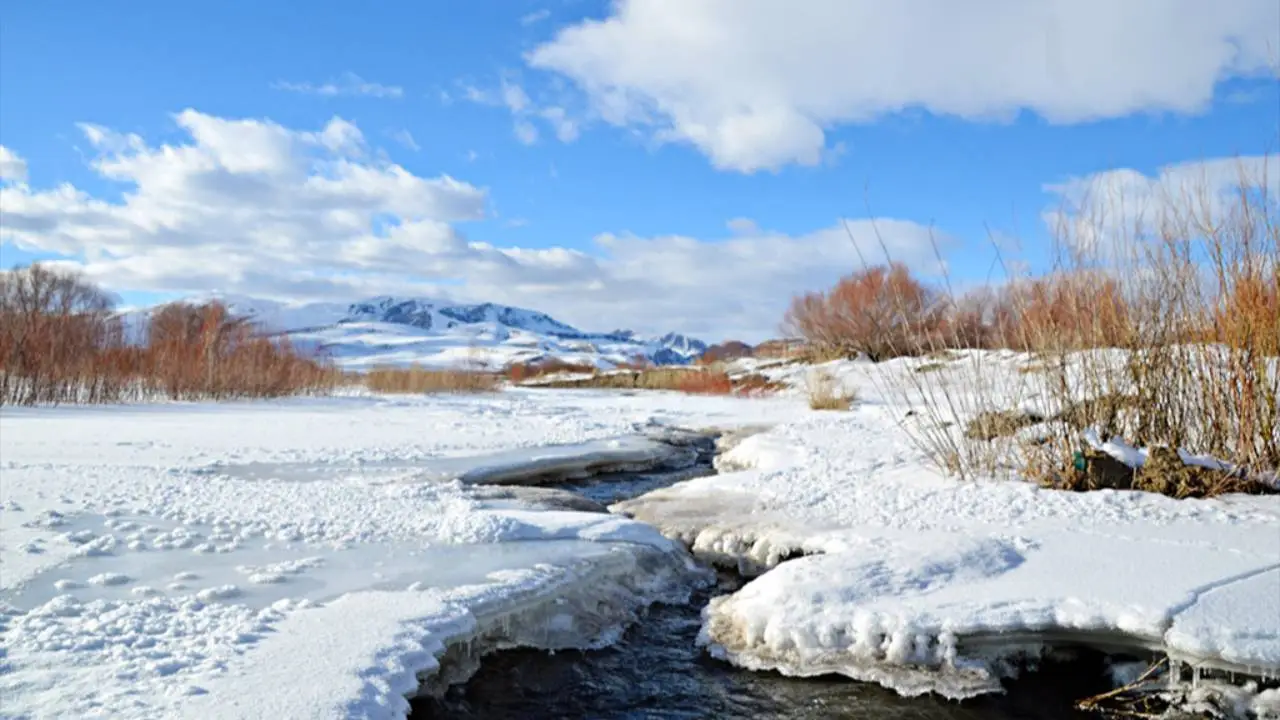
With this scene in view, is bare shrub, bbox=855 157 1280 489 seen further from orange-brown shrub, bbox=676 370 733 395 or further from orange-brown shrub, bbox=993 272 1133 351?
orange-brown shrub, bbox=676 370 733 395

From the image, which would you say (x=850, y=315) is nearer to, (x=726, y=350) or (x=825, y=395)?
(x=825, y=395)

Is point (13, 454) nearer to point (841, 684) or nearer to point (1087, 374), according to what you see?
point (841, 684)

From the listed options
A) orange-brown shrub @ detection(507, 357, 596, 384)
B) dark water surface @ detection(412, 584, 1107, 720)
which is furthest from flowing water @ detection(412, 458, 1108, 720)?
orange-brown shrub @ detection(507, 357, 596, 384)

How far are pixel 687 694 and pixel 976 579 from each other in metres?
1.71

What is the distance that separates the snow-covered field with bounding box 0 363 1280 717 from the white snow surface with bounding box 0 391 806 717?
16 millimetres

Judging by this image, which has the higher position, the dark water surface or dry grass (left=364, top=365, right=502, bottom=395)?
dry grass (left=364, top=365, right=502, bottom=395)

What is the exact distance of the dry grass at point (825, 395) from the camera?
16.0m

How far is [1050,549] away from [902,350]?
1966 centimetres

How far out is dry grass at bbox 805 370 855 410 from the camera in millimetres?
16016

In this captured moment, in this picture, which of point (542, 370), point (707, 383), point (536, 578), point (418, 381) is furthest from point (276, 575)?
point (542, 370)

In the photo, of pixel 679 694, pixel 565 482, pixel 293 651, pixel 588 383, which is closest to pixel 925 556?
pixel 679 694

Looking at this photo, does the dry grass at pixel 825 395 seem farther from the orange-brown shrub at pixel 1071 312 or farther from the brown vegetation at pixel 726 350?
the brown vegetation at pixel 726 350

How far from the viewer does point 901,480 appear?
6.80 meters

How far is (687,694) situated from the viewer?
11.5 ft
